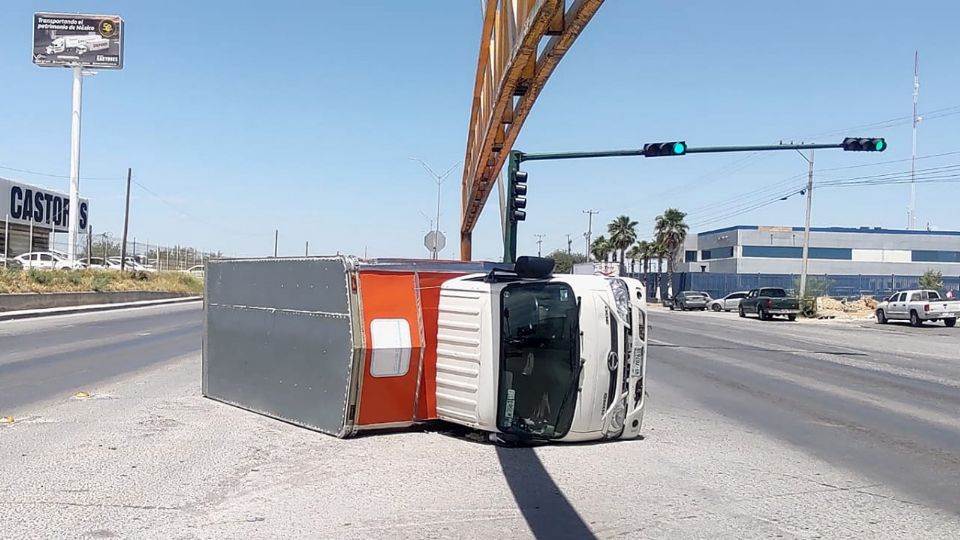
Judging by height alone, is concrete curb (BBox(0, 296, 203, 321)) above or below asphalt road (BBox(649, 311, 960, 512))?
below

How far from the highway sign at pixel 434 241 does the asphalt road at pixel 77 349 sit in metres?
11.4

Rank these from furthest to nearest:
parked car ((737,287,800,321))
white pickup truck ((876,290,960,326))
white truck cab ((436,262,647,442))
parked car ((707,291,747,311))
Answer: parked car ((707,291,747,311)), parked car ((737,287,800,321)), white pickup truck ((876,290,960,326)), white truck cab ((436,262,647,442))

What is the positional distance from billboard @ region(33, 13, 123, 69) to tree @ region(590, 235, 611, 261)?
53.0 m

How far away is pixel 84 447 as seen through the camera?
24.4ft

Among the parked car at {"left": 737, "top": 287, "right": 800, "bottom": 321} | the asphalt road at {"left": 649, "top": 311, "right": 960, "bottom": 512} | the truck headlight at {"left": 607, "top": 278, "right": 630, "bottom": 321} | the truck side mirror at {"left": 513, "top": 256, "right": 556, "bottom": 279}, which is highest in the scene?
the truck side mirror at {"left": 513, "top": 256, "right": 556, "bottom": 279}

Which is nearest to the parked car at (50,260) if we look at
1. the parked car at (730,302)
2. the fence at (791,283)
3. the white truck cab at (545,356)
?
the white truck cab at (545,356)

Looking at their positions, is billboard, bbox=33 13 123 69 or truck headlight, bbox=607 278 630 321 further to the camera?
billboard, bbox=33 13 123 69

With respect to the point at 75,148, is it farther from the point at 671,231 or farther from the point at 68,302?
the point at 671,231

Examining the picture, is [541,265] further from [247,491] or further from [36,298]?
[36,298]

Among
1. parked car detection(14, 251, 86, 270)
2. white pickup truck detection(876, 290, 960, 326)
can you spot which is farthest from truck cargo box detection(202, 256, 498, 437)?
parked car detection(14, 251, 86, 270)

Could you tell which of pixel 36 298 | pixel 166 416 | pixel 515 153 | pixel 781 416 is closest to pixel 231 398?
pixel 166 416

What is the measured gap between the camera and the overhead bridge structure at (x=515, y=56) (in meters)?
11.9

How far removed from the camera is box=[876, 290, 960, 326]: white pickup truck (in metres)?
35.4

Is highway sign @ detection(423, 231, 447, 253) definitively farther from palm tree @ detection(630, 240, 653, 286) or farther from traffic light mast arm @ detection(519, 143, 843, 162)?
palm tree @ detection(630, 240, 653, 286)
